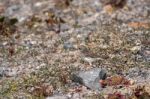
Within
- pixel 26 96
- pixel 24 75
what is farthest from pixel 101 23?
pixel 26 96

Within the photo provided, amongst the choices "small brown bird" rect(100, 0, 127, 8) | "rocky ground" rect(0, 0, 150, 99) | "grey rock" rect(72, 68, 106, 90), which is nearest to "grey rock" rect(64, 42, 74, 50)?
"rocky ground" rect(0, 0, 150, 99)

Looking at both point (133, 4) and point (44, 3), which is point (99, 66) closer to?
point (133, 4)

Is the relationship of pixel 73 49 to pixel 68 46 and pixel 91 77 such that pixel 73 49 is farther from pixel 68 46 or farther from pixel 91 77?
pixel 91 77

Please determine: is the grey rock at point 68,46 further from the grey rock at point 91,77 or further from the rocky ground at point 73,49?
the grey rock at point 91,77

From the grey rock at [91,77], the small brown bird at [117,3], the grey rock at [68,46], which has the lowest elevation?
the grey rock at [91,77]

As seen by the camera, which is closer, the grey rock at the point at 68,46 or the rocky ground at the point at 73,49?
the rocky ground at the point at 73,49

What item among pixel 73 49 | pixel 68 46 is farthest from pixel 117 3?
pixel 73 49

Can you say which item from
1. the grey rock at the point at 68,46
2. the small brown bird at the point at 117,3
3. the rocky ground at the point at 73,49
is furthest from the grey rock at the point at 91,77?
the small brown bird at the point at 117,3
